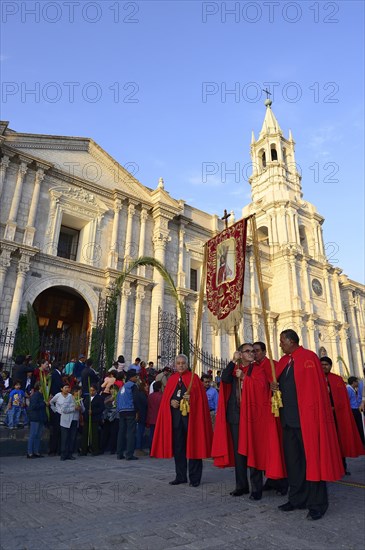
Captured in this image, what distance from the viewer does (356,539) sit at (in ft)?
9.29

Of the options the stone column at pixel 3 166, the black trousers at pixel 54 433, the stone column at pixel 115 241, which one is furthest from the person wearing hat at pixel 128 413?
the stone column at pixel 3 166

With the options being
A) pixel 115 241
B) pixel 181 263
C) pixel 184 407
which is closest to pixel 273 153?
pixel 181 263

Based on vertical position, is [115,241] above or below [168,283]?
above

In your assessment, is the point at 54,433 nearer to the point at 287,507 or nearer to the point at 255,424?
the point at 255,424

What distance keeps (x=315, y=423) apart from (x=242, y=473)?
1181 millimetres

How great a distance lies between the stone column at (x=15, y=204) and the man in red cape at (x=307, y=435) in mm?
13305

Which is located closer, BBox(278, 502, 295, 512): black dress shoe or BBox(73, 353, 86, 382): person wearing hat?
BBox(278, 502, 295, 512): black dress shoe

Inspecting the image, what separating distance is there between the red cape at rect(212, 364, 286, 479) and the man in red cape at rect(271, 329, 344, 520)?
147 millimetres

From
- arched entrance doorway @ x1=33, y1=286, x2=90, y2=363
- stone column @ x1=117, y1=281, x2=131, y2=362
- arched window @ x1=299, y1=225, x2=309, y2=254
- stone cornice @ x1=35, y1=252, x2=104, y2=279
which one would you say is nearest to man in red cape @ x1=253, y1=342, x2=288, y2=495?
stone column @ x1=117, y1=281, x2=131, y2=362

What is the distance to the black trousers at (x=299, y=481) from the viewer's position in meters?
3.43

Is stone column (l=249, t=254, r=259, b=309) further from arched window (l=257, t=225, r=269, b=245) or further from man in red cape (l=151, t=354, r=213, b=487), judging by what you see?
man in red cape (l=151, t=354, r=213, b=487)

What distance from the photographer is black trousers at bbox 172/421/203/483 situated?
4.77 meters

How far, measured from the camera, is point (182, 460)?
4934 millimetres

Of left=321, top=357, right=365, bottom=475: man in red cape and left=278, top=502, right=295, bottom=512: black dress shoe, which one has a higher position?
left=321, top=357, right=365, bottom=475: man in red cape
